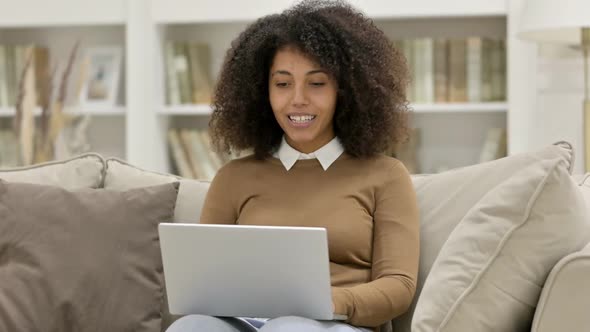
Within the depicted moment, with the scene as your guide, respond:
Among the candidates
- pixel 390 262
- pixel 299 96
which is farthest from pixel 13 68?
pixel 390 262

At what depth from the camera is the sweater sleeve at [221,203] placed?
6.83 feet

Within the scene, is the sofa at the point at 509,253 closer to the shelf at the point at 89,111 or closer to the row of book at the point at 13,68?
the shelf at the point at 89,111

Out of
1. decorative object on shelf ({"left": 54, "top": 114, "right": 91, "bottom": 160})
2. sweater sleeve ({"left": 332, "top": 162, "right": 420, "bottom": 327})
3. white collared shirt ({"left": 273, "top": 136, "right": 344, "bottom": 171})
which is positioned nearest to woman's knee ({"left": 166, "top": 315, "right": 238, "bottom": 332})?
sweater sleeve ({"left": 332, "top": 162, "right": 420, "bottom": 327})

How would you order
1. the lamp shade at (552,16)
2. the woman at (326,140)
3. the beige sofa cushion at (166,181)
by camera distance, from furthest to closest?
the lamp shade at (552,16), the beige sofa cushion at (166,181), the woman at (326,140)

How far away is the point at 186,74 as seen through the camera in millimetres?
3799

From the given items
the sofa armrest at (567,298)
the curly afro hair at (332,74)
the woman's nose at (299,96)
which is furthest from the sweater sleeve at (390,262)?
the sofa armrest at (567,298)

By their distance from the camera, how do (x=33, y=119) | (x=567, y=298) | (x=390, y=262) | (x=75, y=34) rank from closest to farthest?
(x=567, y=298) < (x=390, y=262) < (x=33, y=119) < (x=75, y=34)

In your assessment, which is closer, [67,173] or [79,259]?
[79,259]

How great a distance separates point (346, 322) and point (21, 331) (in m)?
0.74

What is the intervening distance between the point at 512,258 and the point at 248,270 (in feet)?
1.51

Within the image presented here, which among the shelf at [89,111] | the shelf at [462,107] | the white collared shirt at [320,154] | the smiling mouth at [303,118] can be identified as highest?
the smiling mouth at [303,118]

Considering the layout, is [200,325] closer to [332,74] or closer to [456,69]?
[332,74]

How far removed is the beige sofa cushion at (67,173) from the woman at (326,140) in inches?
14.3

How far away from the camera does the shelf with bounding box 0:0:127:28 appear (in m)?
3.72
